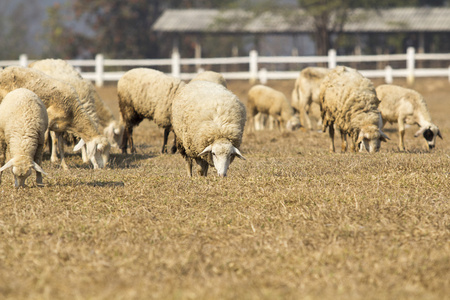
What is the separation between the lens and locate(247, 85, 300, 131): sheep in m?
17.3

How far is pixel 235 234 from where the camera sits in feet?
17.2

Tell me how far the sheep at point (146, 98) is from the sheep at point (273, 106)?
5847mm

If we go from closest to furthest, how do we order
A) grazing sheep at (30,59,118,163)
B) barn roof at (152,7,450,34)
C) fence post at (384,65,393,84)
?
grazing sheep at (30,59,118,163), fence post at (384,65,393,84), barn roof at (152,7,450,34)

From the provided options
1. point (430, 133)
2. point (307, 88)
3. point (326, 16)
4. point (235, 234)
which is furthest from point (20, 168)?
point (326, 16)

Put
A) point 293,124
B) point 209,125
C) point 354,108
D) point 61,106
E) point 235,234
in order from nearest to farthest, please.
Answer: point 235,234 < point 209,125 < point 61,106 < point 354,108 < point 293,124

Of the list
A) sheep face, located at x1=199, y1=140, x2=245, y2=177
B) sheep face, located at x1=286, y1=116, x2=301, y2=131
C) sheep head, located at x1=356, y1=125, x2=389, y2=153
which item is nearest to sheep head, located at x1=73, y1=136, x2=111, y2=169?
sheep face, located at x1=199, y1=140, x2=245, y2=177

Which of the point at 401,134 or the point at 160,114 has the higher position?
the point at 160,114

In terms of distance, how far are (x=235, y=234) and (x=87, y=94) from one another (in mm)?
6375

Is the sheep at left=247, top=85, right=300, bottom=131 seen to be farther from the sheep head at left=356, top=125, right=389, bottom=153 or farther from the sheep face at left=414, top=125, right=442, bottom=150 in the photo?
the sheep head at left=356, top=125, right=389, bottom=153

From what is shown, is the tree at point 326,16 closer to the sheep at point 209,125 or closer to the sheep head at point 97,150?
the sheep head at point 97,150

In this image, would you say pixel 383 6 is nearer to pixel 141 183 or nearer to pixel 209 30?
pixel 209 30

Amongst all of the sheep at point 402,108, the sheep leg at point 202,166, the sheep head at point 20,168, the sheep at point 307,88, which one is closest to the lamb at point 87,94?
the sheep leg at point 202,166

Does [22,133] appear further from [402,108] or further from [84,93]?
[402,108]

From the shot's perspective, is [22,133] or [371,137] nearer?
[22,133]
